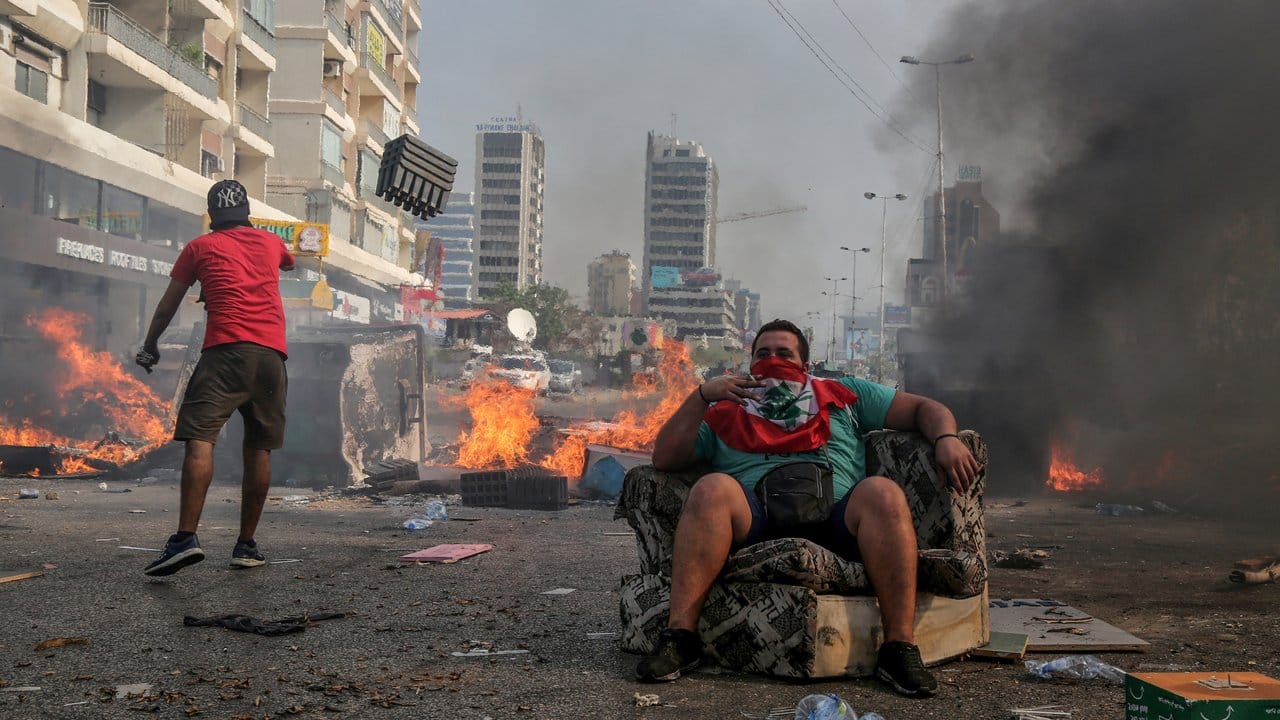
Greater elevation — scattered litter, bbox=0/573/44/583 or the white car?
the white car

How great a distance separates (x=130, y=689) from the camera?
10.2 feet

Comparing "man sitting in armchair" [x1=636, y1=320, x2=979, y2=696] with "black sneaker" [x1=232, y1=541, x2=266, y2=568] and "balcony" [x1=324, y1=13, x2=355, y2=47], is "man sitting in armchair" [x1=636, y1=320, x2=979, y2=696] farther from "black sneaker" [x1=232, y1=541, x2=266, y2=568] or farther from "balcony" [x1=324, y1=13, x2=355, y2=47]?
"balcony" [x1=324, y1=13, x2=355, y2=47]

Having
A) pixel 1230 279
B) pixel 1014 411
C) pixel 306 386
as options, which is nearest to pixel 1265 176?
pixel 1230 279

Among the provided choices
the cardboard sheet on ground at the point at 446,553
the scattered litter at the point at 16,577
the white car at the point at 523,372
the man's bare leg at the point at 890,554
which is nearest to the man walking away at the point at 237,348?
the scattered litter at the point at 16,577

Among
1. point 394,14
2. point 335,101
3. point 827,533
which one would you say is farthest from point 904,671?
point 394,14

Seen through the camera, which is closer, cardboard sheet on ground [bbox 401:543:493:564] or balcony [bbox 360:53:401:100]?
cardboard sheet on ground [bbox 401:543:493:564]

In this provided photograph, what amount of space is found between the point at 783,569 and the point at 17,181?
23510mm

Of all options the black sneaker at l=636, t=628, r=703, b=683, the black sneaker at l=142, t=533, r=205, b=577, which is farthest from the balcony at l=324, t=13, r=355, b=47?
the black sneaker at l=636, t=628, r=703, b=683

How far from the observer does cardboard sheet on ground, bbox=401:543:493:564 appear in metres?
6.17

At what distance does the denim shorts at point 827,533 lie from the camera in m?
Answer: 3.60

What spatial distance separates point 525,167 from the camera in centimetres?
19412

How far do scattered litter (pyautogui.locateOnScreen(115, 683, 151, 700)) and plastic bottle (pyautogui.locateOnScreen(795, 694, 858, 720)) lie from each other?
1.86 m

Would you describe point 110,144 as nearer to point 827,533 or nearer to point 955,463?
point 827,533

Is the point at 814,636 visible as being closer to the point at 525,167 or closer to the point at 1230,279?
the point at 1230,279
